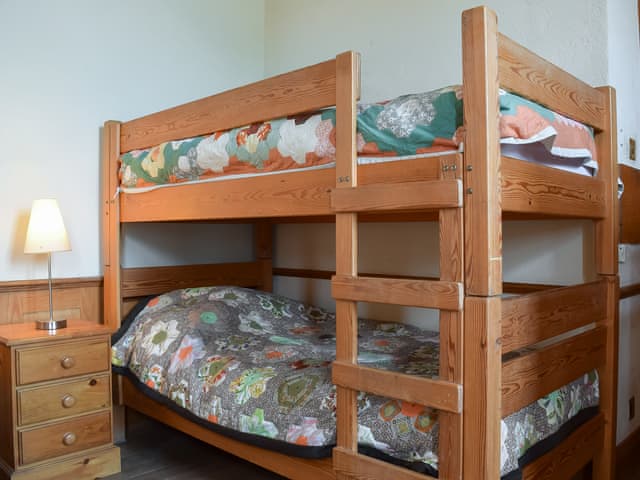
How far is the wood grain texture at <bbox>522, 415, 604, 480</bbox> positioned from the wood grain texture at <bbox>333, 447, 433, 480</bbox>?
1.08 feet

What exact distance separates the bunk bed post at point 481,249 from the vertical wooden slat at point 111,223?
6.11ft

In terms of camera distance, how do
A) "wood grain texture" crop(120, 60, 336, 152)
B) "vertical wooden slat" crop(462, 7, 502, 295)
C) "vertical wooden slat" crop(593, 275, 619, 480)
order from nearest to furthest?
1. "vertical wooden slat" crop(462, 7, 502, 295)
2. "wood grain texture" crop(120, 60, 336, 152)
3. "vertical wooden slat" crop(593, 275, 619, 480)

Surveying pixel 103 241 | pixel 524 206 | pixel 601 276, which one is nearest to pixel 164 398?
pixel 103 241

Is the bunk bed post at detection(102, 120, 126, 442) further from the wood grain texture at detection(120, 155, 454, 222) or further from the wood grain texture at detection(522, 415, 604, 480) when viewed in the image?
the wood grain texture at detection(522, 415, 604, 480)

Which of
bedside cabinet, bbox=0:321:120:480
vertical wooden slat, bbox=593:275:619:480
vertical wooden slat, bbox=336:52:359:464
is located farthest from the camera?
bedside cabinet, bbox=0:321:120:480

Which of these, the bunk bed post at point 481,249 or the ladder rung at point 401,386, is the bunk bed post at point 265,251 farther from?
the bunk bed post at point 481,249

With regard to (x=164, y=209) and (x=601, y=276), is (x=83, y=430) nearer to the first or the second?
(x=164, y=209)

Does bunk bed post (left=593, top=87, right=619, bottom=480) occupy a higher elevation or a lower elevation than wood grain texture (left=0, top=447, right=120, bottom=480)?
higher

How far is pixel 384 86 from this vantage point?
2.85 m

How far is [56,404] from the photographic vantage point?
2.15 metres

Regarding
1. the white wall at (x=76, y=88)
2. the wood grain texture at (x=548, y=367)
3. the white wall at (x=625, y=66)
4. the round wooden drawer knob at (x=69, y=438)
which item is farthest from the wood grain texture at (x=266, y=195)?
the white wall at (x=625, y=66)

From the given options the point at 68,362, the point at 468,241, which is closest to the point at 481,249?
the point at 468,241

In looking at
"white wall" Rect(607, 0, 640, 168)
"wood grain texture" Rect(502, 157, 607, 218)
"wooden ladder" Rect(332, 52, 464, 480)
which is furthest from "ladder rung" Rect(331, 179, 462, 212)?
"white wall" Rect(607, 0, 640, 168)

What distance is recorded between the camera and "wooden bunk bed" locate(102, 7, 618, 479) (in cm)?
127
